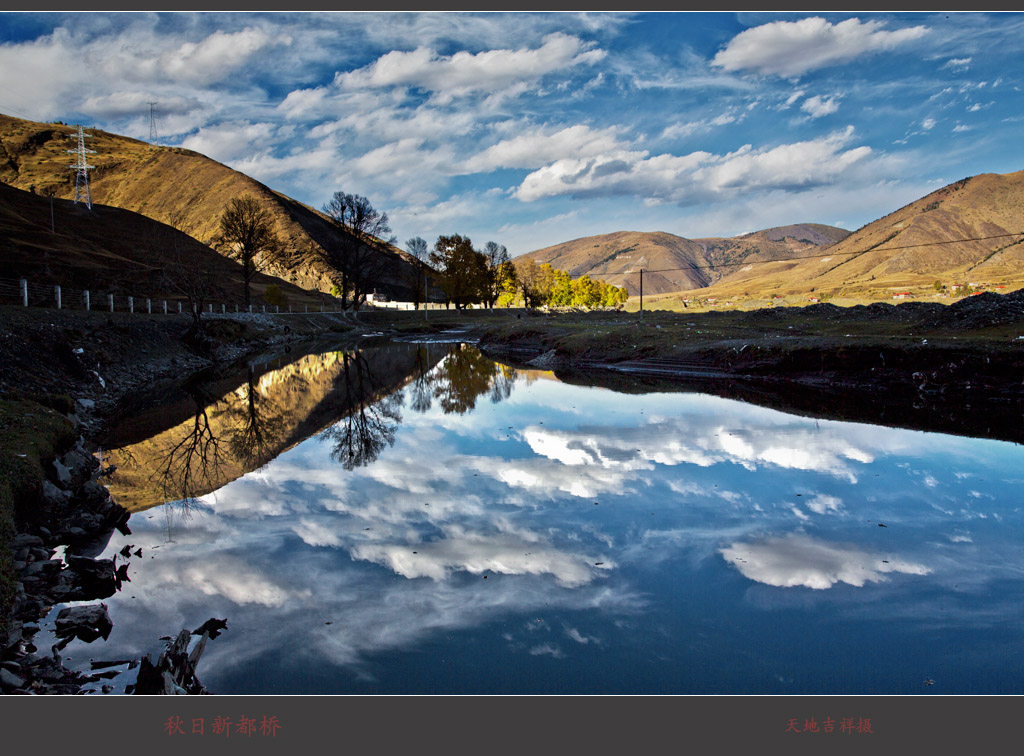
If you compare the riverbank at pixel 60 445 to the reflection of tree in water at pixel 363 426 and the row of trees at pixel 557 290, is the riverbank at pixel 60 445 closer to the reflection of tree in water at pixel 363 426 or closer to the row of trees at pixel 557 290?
the reflection of tree in water at pixel 363 426

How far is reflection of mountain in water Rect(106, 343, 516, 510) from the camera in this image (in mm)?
14227


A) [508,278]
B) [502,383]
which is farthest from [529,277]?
[502,383]

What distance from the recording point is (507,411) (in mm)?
23719

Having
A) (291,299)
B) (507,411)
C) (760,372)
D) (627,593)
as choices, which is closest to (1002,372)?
(760,372)

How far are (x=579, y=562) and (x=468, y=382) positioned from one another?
24.7m

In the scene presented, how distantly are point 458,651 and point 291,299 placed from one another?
112263 mm

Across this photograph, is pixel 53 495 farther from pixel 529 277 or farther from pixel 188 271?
pixel 529 277

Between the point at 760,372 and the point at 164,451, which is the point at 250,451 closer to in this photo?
the point at 164,451

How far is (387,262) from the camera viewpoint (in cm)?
9244

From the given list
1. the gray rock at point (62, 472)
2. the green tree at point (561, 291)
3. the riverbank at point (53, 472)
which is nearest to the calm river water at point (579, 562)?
the riverbank at point (53, 472)

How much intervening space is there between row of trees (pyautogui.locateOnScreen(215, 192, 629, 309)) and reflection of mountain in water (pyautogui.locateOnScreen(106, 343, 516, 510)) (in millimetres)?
41439

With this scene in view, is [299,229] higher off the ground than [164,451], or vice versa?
[299,229]

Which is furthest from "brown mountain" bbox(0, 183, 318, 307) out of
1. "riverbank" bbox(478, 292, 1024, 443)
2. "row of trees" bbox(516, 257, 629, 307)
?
"row of trees" bbox(516, 257, 629, 307)

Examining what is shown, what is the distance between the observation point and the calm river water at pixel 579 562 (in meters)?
6.48
